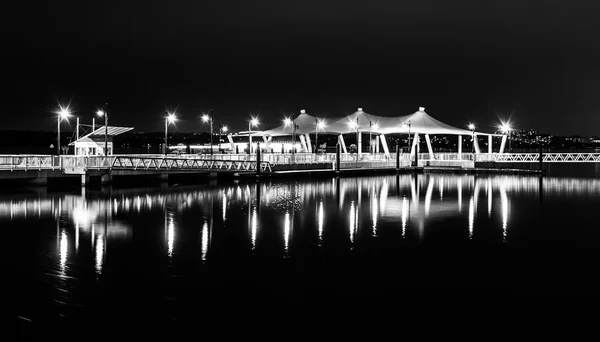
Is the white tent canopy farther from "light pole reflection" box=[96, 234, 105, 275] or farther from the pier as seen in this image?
"light pole reflection" box=[96, 234, 105, 275]

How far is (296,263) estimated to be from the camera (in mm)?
14977

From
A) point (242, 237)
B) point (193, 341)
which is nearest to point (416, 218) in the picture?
point (242, 237)

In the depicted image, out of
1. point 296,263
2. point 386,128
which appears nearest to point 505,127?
point 386,128

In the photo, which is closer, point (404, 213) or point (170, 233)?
point (170, 233)

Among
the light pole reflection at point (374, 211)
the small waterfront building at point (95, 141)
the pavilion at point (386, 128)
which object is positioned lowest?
the light pole reflection at point (374, 211)

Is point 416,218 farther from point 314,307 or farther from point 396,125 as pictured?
point 396,125

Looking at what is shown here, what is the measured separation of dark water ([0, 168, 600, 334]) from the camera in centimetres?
1083

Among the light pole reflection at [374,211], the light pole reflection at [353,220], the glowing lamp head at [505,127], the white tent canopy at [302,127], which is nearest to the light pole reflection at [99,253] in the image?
the light pole reflection at [353,220]

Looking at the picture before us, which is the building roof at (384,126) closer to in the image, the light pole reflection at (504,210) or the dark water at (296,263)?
the light pole reflection at (504,210)

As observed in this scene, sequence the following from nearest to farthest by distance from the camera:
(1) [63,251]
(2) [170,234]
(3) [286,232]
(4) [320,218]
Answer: (1) [63,251] → (2) [170,234] → (3) [286,232] → (4) [320,218]

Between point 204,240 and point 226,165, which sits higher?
point 226,165

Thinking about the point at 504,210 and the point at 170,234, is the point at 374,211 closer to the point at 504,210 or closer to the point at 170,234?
the point at 504,210

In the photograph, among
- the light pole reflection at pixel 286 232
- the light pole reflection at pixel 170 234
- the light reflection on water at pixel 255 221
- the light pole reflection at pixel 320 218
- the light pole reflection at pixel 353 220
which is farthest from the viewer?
the light pole reflection at pixel 353 220

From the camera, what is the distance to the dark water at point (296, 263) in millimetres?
10828
